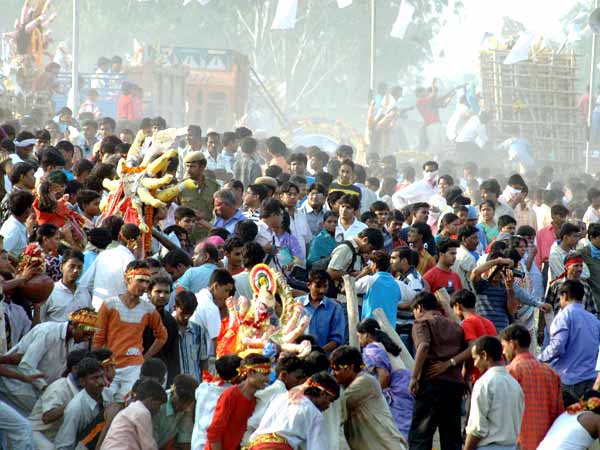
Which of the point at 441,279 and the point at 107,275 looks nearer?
the point at 107,275

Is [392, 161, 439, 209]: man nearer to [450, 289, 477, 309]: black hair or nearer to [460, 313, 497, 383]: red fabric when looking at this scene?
[450, 289, 477, 309]: black hair

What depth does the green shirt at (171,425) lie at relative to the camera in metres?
9.73

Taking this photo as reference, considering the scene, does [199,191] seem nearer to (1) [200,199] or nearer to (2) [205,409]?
(1) [200,199]

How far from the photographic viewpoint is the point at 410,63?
6450 cm

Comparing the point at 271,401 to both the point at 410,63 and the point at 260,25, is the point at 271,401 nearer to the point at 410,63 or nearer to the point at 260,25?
the point at 260,25

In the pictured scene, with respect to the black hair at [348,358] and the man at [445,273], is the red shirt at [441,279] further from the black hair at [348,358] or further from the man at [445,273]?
the black hair at [348,358]

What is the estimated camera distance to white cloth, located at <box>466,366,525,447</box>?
9969mm

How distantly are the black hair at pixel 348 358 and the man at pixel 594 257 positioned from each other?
16.7ft

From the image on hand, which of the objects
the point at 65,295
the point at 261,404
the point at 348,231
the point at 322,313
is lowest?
the point at 261,404

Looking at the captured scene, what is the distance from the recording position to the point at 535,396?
10492 mm

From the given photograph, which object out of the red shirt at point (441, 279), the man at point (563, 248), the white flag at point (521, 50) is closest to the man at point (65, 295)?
the red shirt at point (441, 279)

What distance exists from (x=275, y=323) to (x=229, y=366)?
2.23 feet

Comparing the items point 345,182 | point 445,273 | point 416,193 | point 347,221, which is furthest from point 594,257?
point 416,193

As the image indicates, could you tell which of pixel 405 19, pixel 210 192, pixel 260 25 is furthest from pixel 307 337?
pixel 260 25
